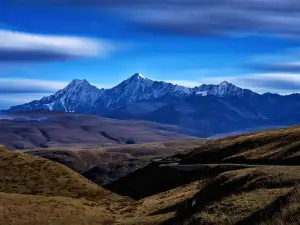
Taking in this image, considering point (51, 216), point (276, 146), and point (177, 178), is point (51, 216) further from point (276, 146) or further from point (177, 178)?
point (276, 146)

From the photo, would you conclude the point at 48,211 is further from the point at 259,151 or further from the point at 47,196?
the point at 259,151

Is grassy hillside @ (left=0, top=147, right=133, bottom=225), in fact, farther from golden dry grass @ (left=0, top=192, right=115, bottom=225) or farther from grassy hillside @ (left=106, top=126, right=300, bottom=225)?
grassy hillside @ (left=106, top=126, right=300, bottom=225)

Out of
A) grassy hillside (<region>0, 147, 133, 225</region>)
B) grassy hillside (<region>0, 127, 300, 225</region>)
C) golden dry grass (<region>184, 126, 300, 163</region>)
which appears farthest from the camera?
golden dry grass (<region>184, 126, 300, 163</region>)

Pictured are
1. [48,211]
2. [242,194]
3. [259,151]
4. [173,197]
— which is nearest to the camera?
[242,194]

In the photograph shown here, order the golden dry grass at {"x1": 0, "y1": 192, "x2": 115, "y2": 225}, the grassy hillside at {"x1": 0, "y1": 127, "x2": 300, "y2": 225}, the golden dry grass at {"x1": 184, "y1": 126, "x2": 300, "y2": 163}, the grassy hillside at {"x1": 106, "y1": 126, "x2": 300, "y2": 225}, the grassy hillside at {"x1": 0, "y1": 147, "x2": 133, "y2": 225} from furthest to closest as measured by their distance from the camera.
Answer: the golden dry grass at {"x1": 184, "y1": 126, "x2": 300, "y2": 163}, the grassy hillside at {"x1": 0, "y1": 147, "x2": 133, "y2": 225}, the golden dry grass at {"x1": 0, "y1": 192, "x2": 115, "y2": 225}, the grassy hillside at {"x1": 0, "y1": 127, "x2": 300, "y2": 225}, the grassy hillside at {"x1": 106, "y1": 126, "x2": 300, "y2": 225}

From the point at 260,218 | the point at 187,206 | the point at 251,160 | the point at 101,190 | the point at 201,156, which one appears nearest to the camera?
the point at 260,218

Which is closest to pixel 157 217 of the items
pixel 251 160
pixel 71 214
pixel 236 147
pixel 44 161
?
pixel 71 214

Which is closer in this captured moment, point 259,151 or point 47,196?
point 47,196

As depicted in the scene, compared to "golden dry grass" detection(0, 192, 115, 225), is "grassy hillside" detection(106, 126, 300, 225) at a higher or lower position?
higher

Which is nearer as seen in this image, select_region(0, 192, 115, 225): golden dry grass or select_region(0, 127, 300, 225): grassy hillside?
select_region(0, 127, 300, 225): grassy hillside

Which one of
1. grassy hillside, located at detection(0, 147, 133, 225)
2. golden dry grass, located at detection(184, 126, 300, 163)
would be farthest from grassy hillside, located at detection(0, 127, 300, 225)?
golden dry grass, located at detection(184, 126, 300, 163)

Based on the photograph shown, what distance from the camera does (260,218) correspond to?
29.3m

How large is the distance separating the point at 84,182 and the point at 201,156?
51.8m

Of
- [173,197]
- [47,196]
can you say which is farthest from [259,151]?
[47,196]
